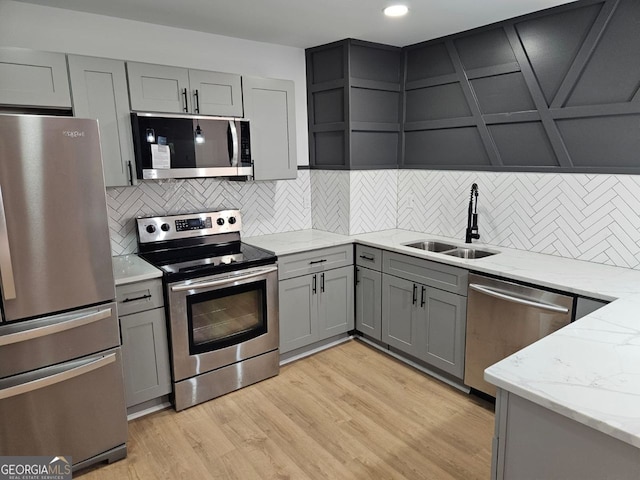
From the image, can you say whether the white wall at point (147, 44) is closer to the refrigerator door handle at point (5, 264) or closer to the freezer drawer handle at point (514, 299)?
the refrigerator door handle at point (5, 264)

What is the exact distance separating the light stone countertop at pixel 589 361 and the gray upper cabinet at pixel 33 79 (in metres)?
2.56

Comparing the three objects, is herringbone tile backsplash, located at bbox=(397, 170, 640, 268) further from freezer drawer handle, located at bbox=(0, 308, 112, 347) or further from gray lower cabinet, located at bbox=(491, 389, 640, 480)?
freezer drawer handle, located at bbox=(0, 308, 112, 347)

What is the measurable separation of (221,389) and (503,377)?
2041 millimetres

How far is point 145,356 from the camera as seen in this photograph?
2537mm

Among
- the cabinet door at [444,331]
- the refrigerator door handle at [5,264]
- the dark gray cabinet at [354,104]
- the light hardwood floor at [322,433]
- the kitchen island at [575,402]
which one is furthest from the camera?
the dark gray cabinet at [354,104]

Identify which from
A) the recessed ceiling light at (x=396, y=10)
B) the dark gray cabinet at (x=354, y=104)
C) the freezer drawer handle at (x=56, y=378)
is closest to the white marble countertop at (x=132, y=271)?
the freezer drawer handle at (x=56, y=378)

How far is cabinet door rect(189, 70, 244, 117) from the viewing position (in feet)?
9.23

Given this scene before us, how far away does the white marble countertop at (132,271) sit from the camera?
241 centimetres

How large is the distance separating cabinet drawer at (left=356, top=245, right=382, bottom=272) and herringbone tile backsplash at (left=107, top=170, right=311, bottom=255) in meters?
0.70

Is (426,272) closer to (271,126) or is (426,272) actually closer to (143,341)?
(271,126)

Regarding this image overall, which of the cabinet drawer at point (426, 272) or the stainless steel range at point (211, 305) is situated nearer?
the stainless steel range at point (211, 305)

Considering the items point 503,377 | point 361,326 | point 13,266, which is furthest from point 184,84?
point 503,377

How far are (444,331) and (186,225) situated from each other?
199 cm

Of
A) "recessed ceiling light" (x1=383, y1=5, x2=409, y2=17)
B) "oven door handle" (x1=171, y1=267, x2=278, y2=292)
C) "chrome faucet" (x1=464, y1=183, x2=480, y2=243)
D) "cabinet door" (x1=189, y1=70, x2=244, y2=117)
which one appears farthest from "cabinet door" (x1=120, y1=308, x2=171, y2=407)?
"recessed ceiling light" (x1=383, y1=5, x2=409, y2=17)
